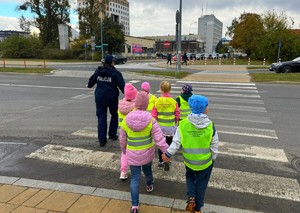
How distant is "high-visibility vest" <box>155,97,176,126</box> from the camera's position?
4.12 m

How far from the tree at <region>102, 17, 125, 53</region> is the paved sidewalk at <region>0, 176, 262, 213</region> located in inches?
1955

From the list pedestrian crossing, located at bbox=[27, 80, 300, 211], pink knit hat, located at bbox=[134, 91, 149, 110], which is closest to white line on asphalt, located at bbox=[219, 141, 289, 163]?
pedestrian crossing, located at bbox=[27, 80, 300, 211]

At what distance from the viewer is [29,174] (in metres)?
4.04

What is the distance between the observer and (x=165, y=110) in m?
4.12

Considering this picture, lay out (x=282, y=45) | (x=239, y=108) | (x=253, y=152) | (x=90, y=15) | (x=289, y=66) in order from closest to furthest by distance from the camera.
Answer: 1. (x=253, y=152)
2. (x=239, y=108)
3. (x=289, y=66)
4. (x=282, y=45)
5. (x=90, y=15)

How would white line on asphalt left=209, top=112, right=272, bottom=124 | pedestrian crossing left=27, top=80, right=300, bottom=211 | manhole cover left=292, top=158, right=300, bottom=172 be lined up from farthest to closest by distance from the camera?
1. white line on asphalt left=209, top=112, right=272, bottom=124
2. manhole cover left=292, top=158, right=300, bottom=172
3. pedestrian crossing left=27, top=80, right=300, bottom=211

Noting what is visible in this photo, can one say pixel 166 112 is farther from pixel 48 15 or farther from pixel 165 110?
pixel 48 15

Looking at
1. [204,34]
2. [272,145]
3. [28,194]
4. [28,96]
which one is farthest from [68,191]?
[204,34]

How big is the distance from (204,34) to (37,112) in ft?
504

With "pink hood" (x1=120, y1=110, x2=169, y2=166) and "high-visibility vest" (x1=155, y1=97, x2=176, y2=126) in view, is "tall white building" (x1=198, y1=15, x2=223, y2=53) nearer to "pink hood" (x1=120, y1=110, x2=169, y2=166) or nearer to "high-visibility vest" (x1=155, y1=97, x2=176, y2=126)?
"high-visibility vest" (x1=155, y1=97, x2=176, y2=126)

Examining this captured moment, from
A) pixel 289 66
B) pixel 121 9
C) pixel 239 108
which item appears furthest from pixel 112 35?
pixel 121 9

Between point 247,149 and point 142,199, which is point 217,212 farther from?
point 247,149

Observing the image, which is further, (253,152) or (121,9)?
(121,9)

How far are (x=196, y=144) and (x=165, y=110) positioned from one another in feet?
4.44
